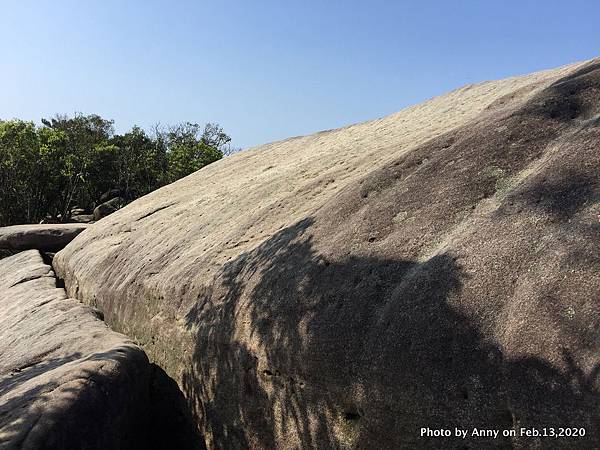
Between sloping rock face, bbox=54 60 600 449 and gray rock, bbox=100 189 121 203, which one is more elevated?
gray rock, bbox=100 189 121 203

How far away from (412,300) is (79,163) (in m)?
37.1

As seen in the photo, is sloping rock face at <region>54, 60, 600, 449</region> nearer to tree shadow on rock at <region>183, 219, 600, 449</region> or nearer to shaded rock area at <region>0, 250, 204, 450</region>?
tree shadow on rock at <region>183, 219, 600, 449</region>

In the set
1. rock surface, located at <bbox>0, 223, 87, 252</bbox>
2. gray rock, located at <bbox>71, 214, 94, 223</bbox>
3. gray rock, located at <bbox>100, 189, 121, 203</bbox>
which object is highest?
gray rock, located at <bbox>100, 189, 121, 203</bbox>

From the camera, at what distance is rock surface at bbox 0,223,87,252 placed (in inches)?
708

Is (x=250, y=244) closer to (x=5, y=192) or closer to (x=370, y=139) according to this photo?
(x=370, y=139)

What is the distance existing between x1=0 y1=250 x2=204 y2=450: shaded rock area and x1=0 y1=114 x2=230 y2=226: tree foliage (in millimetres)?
27367

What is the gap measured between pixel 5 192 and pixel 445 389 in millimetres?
35602

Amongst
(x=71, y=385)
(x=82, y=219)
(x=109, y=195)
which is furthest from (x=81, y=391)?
(x=109, y=195)

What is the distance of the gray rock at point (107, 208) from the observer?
33.8 meters

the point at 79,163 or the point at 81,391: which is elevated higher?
the point at 79,163

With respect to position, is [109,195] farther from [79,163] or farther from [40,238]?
[40,238]

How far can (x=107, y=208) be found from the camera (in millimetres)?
35531

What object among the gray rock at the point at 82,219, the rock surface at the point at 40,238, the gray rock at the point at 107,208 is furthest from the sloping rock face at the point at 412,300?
the gray rock at the point at 82,219

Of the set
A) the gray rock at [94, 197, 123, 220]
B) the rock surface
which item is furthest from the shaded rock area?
the gray rock at [94, 197, 123, 220]
